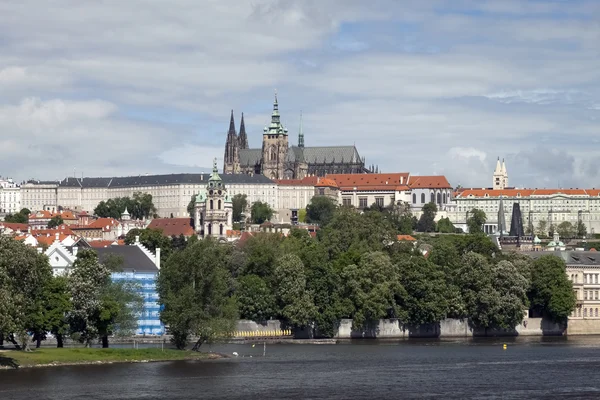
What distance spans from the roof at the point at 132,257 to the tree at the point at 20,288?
77.8ft

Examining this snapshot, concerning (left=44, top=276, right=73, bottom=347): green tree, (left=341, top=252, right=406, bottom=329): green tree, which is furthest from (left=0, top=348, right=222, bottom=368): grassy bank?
(left=341, top=252, right=406, bottom=329): green tree

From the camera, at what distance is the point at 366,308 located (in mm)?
108562

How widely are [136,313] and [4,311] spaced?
19614 mm

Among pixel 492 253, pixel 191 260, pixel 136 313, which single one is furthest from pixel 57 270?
pixel 492 253

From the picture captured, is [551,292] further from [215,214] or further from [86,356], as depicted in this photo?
[215,214]

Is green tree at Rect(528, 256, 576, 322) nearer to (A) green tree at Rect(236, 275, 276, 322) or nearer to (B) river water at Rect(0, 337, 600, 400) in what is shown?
(B) river water at Rect(0, 337, 600, 400)

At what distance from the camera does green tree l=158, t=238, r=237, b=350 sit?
3305 inches

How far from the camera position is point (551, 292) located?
386 feet

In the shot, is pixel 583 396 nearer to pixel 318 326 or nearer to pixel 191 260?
pixel 191 260

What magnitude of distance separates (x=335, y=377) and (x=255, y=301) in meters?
31.2

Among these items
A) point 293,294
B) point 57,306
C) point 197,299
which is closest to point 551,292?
point 293,294

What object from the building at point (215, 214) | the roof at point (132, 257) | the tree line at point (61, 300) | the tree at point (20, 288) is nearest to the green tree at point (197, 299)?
the tree line at point (61, 300)

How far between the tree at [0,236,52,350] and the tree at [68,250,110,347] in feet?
5.99

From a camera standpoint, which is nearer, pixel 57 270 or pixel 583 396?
pixel 583 396
